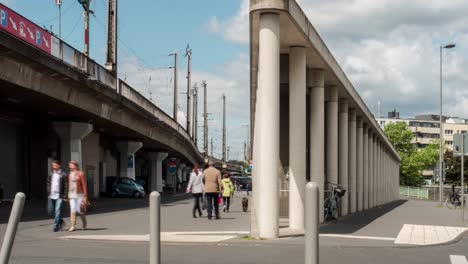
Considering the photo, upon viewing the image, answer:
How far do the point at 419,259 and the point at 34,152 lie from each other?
3184 centimetres

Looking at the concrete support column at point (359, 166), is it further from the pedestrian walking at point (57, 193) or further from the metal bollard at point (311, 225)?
the metal bollard at point (311, 225)

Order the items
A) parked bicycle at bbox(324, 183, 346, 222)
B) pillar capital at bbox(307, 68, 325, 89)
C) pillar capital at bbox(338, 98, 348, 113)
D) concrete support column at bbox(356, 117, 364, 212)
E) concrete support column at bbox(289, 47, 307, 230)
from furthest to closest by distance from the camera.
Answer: concrete support column at bbox(356, 117, 364, 212) → pillar capital at bbox(338, 98, 348, 113) → parked bicycle at bbox(324, 183, 346, 222) → pillar capital at bbox(307, 68, 325, 89) → concrete support column at bbox(289, 47, 307, 230)

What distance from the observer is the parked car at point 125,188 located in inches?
1834

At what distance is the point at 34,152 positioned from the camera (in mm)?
39094

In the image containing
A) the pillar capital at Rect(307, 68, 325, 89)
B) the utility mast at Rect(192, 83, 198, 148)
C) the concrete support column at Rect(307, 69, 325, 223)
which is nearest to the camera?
the concrete support column at Rect(307, 69, 325, 223)

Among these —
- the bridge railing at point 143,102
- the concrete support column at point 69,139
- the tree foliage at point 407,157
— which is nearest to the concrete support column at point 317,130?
the concrete support column at point 69,139

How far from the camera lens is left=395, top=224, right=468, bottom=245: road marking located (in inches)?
550

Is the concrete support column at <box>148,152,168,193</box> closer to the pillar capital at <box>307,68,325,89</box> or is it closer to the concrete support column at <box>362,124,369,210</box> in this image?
the concrete support column at <box>362,124,369,210</box>

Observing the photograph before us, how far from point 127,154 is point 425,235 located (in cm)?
3840

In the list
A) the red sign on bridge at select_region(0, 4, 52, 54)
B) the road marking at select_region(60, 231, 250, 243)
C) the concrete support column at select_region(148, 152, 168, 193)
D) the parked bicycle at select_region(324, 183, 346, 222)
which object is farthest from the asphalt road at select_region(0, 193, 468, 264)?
the concrete support column at select_region(148, 152, 168, 193)

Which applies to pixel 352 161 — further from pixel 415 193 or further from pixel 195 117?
pixel 195 117

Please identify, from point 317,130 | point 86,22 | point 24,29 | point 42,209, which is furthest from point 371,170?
point 24,29

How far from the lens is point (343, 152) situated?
25016 millimetres

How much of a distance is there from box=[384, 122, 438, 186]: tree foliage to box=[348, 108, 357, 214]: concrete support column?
267 ft
